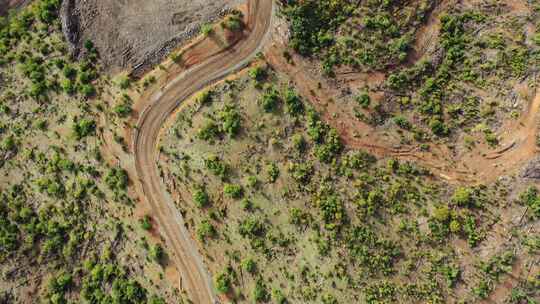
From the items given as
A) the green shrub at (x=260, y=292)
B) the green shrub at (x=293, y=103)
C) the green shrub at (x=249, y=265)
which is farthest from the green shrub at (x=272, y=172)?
the green shrub at (x=260, y=292)

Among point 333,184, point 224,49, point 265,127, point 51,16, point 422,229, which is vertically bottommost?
point 422,229

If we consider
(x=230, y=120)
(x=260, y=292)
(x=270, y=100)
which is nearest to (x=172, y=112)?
(x=230, y=120)

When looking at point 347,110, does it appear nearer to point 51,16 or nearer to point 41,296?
point 51,16

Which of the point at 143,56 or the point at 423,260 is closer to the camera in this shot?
the point at 423,260

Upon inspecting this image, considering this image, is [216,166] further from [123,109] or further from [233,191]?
[123,109]

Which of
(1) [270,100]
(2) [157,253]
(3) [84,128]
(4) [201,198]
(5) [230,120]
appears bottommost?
(2) [157,253]

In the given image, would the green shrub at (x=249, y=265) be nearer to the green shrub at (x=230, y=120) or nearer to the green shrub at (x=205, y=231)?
the green shrub at (x=205, y=231)

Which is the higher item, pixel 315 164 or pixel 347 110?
pixel 347 110

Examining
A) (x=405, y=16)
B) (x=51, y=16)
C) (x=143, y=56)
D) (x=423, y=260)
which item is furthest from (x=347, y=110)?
(x=51, y=16)
